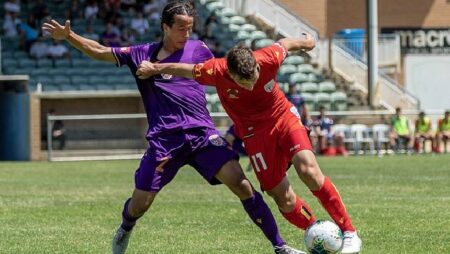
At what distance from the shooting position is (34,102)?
29656 millimetres

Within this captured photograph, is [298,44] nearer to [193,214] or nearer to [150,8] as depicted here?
[193,214]

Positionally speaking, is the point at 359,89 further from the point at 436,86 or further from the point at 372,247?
the point at 372,247

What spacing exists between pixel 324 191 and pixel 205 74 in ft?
4.12

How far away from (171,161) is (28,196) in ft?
25.6

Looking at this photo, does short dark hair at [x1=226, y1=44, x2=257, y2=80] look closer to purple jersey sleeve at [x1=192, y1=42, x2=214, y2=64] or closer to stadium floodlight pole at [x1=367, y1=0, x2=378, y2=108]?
purple jersey sleeve at [x1=192, y1=42, x2=214, y2=64]

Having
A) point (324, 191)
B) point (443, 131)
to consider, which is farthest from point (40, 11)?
point (324, 191)

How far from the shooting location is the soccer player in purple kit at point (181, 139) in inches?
342

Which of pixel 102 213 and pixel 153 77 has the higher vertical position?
pixel 153 77

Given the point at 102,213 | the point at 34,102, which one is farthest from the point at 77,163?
the point at 102,213

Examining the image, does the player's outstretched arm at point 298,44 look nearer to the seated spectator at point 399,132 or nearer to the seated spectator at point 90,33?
the seated spectator at point 399,132

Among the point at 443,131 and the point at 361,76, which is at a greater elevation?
the point at 361,76

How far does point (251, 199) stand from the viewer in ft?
28.6

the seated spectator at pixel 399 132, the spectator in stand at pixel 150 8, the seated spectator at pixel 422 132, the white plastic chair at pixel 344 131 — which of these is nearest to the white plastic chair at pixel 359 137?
the white plastic chair at pixel 344 131

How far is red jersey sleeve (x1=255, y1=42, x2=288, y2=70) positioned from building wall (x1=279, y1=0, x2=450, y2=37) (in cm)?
3265
